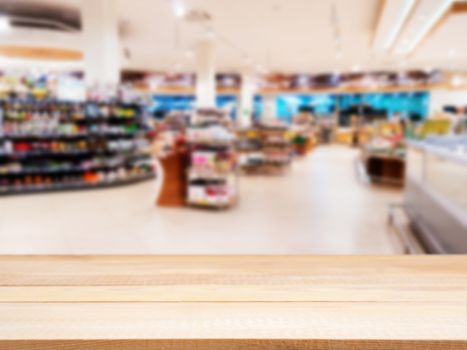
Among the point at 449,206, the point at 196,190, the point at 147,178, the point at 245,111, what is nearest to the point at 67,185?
the point at 147,178

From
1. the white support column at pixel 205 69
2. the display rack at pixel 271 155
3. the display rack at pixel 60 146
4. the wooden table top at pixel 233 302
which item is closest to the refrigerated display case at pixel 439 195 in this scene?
the wooden table top at pixel 233 302

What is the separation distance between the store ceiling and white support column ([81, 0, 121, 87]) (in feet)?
2.33

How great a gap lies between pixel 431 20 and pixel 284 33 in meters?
4.21

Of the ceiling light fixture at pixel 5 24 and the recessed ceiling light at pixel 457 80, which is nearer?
the ceiling light fixture at pixel 5 24

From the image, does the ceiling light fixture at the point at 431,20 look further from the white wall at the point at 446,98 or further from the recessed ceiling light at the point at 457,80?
the white wall at the point at 446,98

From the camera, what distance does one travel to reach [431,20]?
895 centimetres

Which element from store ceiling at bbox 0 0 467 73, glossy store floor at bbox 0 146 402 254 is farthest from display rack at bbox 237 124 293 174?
store ceiling at bbox 0 0 467 73

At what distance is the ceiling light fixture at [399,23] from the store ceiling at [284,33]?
0.32ft

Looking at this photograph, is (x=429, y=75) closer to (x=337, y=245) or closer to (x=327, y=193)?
(x=327, y=193)

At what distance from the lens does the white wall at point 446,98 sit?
19344 millimetres

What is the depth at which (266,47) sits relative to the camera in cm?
1416

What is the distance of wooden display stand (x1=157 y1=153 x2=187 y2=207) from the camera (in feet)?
21.0

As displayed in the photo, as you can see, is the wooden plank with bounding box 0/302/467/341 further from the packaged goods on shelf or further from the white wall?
the white wall

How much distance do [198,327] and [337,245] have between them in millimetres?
3722
